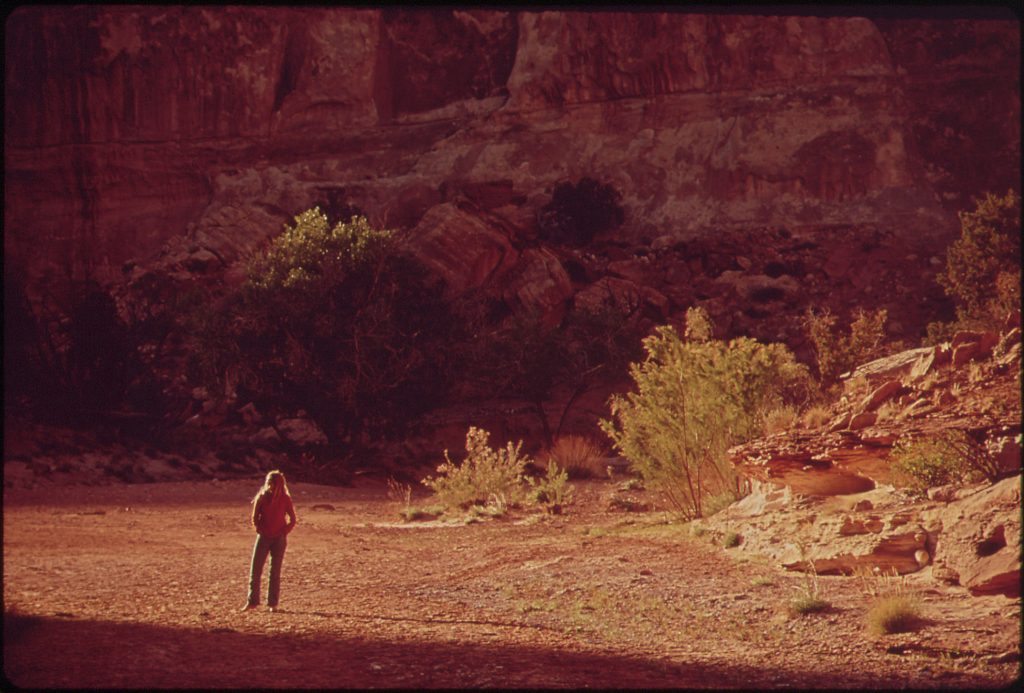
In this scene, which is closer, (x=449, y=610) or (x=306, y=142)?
Answer: (x=449, y=610)

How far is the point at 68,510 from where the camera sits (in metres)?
17.8

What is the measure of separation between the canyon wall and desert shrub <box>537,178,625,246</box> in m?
0.79

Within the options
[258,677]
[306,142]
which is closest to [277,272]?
[258,677]

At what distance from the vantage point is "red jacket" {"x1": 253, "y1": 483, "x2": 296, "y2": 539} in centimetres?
879

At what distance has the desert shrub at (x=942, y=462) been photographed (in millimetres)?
9664

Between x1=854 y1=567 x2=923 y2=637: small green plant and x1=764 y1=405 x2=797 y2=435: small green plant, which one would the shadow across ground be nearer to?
x1=854 y1=567 x2=923 y2=637: small green plant

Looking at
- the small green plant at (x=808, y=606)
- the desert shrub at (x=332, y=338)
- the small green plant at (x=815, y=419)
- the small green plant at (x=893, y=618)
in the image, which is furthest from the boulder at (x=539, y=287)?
the small green plant at (x=893, y=618)

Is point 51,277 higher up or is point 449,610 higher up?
point 51,277

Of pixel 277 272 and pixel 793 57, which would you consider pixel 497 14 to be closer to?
pixel 793 57

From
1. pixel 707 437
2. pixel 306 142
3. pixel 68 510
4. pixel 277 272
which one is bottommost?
pixel 68 510

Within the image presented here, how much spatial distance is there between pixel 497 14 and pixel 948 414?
4797 centimetres

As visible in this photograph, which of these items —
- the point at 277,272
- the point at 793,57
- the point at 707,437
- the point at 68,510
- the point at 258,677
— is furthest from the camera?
the point at 793,57

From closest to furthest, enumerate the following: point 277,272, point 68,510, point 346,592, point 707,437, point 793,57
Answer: point 346,592
point 707,437
point 68,510
point 277,272
point 793,57

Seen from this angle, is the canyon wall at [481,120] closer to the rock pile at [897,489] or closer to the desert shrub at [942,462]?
the rock pile at [897,489]
